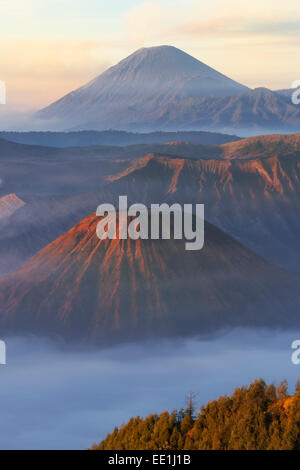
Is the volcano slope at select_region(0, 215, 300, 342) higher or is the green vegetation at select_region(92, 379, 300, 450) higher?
the volcano slope at select_region(0, 215, 300, 342)

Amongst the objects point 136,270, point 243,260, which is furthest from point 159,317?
point 243,260

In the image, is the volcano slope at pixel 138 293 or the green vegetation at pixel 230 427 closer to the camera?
the green vegetation at pixel 230 427

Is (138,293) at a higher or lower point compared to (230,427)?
higher

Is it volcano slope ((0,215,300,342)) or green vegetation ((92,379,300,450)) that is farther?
volcano slope ((0,215,300,342))

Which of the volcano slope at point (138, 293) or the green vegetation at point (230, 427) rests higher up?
the volcano slope at point (138, 293)
